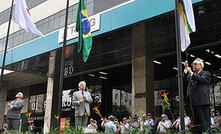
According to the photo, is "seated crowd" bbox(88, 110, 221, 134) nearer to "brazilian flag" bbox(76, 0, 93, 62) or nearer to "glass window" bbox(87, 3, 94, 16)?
"brazilian flag" bbox(76, 0, 93, 62)

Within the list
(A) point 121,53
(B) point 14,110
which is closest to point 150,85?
(A) point 121,53

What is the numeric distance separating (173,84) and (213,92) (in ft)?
9.42

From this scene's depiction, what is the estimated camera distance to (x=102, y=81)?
901 inches

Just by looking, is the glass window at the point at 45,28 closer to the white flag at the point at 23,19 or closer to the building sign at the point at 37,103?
the building sign at the point at 37,103

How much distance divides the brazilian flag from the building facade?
3.31m

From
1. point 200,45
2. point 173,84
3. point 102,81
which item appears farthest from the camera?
→ point 102,81

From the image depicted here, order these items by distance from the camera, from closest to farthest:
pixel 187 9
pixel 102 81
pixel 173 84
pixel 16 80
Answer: pixel 187 9
pixel 173 84
pixel 102 81
pixel 16 80

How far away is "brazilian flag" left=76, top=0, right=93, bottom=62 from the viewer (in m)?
8.82

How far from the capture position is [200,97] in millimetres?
5074

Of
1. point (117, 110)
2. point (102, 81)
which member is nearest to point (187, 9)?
point (117, 110)

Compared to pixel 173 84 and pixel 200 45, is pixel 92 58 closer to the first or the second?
pixel 173 84

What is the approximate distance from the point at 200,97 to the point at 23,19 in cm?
830

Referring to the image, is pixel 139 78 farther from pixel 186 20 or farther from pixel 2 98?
pixel 2 98

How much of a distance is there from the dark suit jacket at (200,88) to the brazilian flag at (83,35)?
446cm
